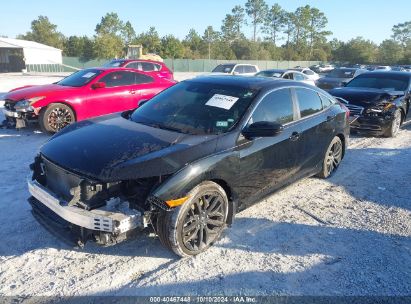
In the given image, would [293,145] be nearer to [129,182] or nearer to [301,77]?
[129,182]

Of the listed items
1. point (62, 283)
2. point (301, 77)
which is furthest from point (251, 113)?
point (301, 77)

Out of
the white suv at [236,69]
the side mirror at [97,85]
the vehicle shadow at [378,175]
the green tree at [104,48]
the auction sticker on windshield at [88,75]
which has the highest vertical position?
the green tree at [104,48]

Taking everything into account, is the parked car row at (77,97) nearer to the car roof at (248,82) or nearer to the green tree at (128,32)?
the car roof at (248,82)

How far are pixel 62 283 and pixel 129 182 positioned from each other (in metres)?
1.01

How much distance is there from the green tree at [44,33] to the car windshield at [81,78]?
74705 mm

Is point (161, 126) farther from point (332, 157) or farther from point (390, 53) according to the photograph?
Answer: point (390, 53)

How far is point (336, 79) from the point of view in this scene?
51.8 ft

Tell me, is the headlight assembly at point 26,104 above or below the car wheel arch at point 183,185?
above

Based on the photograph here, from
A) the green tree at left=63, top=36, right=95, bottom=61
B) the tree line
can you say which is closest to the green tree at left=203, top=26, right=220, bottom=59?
the tree line

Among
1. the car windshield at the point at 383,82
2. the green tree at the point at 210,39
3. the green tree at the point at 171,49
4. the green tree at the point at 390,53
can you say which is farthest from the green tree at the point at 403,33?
the car windshield at the point at 383,82

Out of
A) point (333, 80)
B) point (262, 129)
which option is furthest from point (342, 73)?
point (262, 129)

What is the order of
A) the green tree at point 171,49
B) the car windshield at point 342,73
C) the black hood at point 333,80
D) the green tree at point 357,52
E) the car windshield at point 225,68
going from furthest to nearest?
1. the green tree at point 357,52
2. the green tree at point 171,49
3. the car windshield at point 225,68
4. the car windshield at point 342,73
5. the black hood at point 333,80

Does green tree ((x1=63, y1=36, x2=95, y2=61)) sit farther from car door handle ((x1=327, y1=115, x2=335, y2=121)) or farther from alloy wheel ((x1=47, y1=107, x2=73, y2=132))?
car door handle ((x1=327, y1=115, x2=335, y2=121))

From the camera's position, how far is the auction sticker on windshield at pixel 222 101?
13.5 ft
